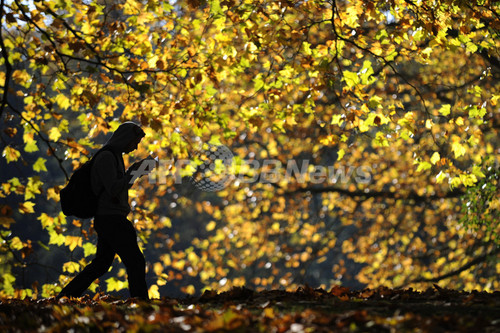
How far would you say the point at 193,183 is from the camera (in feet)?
65.8

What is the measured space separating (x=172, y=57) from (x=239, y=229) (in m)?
11.0

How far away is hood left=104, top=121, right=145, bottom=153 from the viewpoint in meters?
5.42

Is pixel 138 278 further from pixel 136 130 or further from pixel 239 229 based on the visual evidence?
pixel 239 229

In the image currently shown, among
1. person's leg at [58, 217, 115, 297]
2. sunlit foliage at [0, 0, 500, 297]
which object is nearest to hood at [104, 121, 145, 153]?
person's leg at [58, 217, 115, 297]

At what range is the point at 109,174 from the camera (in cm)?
521

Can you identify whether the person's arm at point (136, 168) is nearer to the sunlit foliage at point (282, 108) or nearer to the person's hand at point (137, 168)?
the person's hand at point (137, 168)

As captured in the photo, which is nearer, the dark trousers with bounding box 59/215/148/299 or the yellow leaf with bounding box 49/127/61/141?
the dark trousers with bounding box 59/215/148/299

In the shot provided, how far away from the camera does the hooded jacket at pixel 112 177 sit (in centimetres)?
518

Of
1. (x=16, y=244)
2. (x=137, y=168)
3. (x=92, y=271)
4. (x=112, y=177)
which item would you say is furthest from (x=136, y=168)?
(x=16, y=244)

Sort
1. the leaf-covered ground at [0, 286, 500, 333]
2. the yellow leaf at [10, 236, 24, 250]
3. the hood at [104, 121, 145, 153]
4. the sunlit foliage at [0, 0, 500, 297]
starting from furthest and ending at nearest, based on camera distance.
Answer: the yellow leaf at [10, 236, 24, 250]
the sunlit foliage at [0, 0, 500, 297]
the hood at [104, 121, 145, 153]
the leaf-covered ground at [0, 286, 500, 333]

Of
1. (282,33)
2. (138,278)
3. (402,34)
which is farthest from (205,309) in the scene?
(402,34)

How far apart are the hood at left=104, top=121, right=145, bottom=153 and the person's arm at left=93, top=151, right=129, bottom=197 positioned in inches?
4.6

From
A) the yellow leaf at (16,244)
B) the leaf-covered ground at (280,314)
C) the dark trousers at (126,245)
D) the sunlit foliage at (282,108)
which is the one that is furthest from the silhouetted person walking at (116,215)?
the yellow leaf at (16,244)

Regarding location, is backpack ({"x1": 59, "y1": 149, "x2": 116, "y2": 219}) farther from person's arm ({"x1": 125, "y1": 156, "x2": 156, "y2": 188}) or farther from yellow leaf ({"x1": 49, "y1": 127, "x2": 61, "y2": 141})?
yellow leaf ({"x1": 49, "y1": 127, "x2": 61, "y2": 141})
